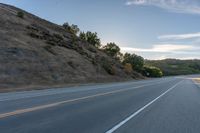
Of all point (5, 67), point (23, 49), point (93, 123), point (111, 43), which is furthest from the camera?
point (111, 43)

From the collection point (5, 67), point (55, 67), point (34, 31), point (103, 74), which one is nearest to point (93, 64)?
point (103, 74)

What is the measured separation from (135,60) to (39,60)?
276ft

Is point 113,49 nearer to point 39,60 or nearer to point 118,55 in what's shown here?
point 118,55

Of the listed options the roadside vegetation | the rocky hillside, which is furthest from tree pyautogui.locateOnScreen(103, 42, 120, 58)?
the rocky hillside

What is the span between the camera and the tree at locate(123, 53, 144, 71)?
135125 millimetres

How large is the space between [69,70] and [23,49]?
8446mm

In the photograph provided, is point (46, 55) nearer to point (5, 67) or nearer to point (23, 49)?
point (23, 49)

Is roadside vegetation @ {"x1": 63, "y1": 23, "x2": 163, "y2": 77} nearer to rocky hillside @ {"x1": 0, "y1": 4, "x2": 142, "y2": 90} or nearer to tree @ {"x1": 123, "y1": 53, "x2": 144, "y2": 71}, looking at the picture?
tree @ {"x1": 123, "y1": 53, "x2": 144, "y2": 71}

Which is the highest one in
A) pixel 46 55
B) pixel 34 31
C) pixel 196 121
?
pixel 34 31

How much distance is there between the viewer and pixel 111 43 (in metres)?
136

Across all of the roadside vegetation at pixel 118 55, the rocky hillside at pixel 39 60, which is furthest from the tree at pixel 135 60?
the rocky hillside at pixel 39 60

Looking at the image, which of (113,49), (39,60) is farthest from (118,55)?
(39,60)

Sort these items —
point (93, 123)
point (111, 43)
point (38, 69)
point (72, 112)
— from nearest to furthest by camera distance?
1. point (93, 123)
2. point (72, 112)
3. point (38, 69)
4. point (111, 43)

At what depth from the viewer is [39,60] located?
57.6 meters
